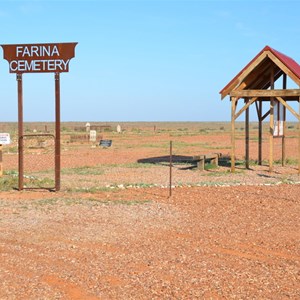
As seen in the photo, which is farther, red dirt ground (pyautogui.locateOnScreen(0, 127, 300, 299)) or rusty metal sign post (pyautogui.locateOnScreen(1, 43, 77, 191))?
rusty metal sign post (pyautogui.locateOnScreen(1, 43, 77, 191))

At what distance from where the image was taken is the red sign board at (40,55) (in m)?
14.0

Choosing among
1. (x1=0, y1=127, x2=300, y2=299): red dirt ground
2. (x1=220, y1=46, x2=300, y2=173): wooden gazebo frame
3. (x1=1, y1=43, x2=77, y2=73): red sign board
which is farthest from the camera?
(x1=220, y1=46, x2=300, y2=173): wooden gazebo frame

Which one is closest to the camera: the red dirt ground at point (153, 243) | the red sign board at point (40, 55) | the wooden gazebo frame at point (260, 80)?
the red dirt ground at point (153, 243)

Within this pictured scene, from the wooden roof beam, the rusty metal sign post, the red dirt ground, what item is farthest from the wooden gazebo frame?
the rusty metal sign post

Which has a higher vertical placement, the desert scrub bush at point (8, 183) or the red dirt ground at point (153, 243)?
the desert scrub bush at point (8, 183)

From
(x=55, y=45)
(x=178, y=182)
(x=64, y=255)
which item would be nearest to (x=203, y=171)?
(x=178, y=182)

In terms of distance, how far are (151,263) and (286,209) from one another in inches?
202

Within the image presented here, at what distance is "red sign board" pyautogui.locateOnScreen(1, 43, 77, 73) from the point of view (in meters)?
14.0

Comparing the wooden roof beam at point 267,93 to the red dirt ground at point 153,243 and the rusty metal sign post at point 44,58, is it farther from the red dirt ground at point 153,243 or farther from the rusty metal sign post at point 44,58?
the rusty metal sign post at point 44,58

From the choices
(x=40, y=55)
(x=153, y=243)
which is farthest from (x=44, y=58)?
(x=153, y=243)

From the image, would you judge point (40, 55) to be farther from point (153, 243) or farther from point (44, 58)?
point (153, 243)

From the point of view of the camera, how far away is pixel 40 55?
1405 cm

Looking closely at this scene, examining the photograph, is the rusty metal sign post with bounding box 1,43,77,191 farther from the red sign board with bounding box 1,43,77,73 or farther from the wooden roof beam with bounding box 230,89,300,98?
the wooden roof beam with bounding box 230,89,300,98

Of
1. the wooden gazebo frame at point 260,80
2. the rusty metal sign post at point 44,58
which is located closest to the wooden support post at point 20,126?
the rusty metal sign post at point 44,58
